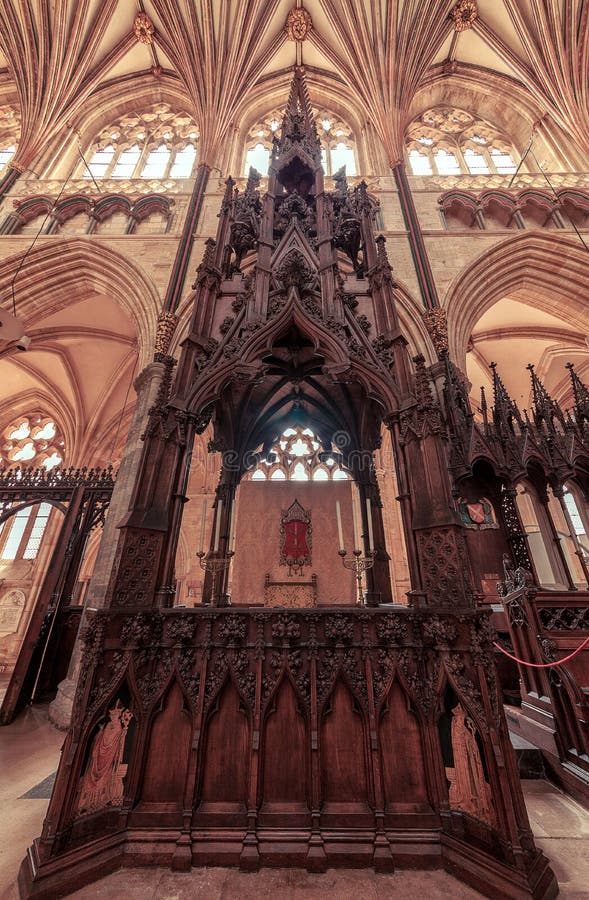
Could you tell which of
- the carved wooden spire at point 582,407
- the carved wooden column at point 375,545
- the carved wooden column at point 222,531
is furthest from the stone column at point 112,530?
the carved wooden spire at point 582,407

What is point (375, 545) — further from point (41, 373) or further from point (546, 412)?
point (41, 373)

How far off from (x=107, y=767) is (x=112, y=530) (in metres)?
3.70

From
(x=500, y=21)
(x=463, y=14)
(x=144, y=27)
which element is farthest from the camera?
(x=144, y=27)

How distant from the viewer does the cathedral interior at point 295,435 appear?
2.14m

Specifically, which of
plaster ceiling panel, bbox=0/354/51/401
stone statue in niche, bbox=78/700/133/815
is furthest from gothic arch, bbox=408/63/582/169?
stone statue in niche, bbox=78/700/133/815

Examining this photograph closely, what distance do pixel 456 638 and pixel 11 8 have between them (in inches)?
733

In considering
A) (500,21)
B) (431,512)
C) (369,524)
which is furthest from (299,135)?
(500,21)

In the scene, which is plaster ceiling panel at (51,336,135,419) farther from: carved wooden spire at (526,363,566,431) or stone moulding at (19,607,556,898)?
stone moulding at (19,607,556,898)

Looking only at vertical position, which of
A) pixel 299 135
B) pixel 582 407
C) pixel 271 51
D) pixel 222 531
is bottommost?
pixel 222 531

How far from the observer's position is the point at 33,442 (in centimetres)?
1383

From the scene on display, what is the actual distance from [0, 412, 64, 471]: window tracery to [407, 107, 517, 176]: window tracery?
48.8 ft

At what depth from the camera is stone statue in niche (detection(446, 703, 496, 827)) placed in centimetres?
203

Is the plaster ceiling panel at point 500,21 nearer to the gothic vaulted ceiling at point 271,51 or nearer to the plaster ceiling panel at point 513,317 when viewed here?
the gothic vaulted ceiling at point 271,51

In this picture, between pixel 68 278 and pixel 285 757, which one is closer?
pixel 285 757
